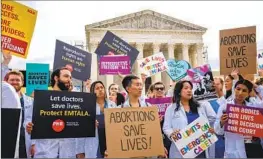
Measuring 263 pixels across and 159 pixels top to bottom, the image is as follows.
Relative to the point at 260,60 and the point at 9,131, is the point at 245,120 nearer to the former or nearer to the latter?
the point at 9,131

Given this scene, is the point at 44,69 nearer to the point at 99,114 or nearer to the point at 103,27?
the point at 99,114

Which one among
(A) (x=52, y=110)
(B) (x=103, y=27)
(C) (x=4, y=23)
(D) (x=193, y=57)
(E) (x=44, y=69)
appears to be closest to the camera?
(A) (x=52, y=110)

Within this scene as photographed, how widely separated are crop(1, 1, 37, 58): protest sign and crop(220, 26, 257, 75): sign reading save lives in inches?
121

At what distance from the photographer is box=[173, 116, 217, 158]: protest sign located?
4117 mm

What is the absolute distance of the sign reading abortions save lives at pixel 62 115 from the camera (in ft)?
12.7

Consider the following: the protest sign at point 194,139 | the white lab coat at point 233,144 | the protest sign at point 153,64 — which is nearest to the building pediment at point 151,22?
the protest sign at point 153,64

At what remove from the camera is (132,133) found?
3.80 meters

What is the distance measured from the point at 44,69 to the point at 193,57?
149ft

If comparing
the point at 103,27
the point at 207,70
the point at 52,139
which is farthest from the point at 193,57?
the point at 52,139

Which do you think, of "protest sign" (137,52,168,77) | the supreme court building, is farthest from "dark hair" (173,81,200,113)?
the supreme court building

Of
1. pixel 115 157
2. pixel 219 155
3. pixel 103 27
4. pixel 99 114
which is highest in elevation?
pixel 103 27

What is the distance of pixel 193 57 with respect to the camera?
51.0m

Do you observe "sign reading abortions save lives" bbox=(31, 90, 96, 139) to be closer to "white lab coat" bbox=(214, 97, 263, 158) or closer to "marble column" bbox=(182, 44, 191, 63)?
"white lab coat" bbox=(214, 97, 263, 158)

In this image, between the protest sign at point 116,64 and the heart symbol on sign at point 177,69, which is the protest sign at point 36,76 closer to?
the protest sign at point 116,64
